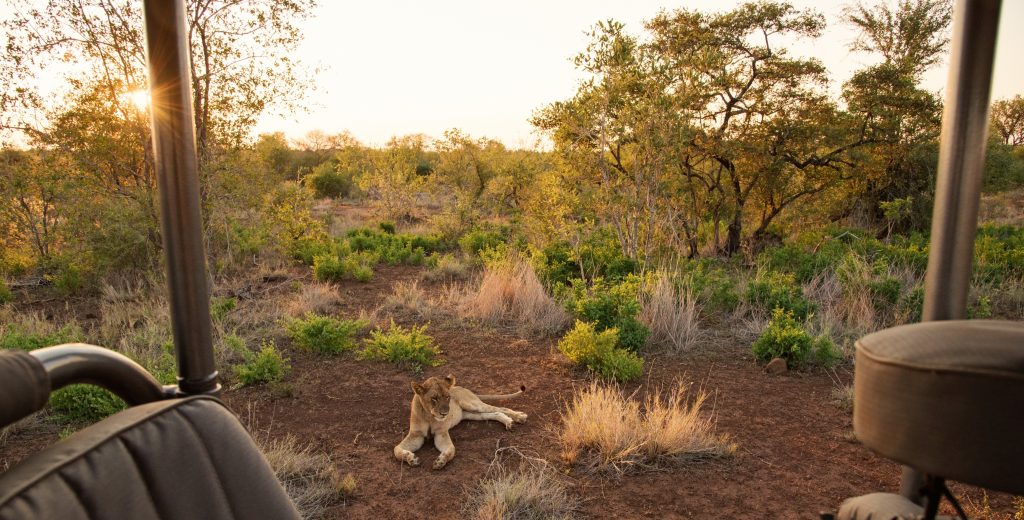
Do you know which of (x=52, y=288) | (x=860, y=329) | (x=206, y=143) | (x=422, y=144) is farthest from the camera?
(x=422, y=144)

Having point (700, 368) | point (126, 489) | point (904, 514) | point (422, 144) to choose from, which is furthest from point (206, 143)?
point (422, 144)

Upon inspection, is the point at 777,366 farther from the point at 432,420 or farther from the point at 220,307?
the point at 220,307

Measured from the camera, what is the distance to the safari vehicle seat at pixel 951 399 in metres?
0.62

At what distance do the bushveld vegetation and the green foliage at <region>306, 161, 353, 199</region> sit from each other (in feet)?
42.8

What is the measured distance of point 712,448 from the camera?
150 inches

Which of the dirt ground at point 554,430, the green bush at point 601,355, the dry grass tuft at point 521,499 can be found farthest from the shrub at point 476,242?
the dry grass tuft at point 521,499

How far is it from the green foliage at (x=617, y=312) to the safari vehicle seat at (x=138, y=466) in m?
4.69

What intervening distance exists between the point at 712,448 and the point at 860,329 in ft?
11.6

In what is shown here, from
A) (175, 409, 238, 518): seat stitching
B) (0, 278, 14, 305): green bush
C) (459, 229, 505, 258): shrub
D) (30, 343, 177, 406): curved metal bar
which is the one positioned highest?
(30, 343, 177, 406): curved metal bar

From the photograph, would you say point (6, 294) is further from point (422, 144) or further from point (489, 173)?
point (422, 144)

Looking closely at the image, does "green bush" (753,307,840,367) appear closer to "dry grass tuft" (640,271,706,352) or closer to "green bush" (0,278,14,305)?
"dry grass tuft" (640,271,706,352)

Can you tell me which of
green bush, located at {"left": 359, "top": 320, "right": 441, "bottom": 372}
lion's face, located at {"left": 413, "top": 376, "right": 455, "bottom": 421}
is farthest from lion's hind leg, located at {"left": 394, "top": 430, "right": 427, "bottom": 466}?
green bush, located at {"left": 359, "top": 320, "right": 441, "bottom": 372}

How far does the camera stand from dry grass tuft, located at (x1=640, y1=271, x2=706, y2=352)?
612 cm

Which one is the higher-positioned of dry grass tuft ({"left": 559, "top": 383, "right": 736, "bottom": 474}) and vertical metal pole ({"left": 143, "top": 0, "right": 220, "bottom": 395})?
vertical metal pole ({"left": 143, "top": 0, "right": 220, "bottom": 395})
